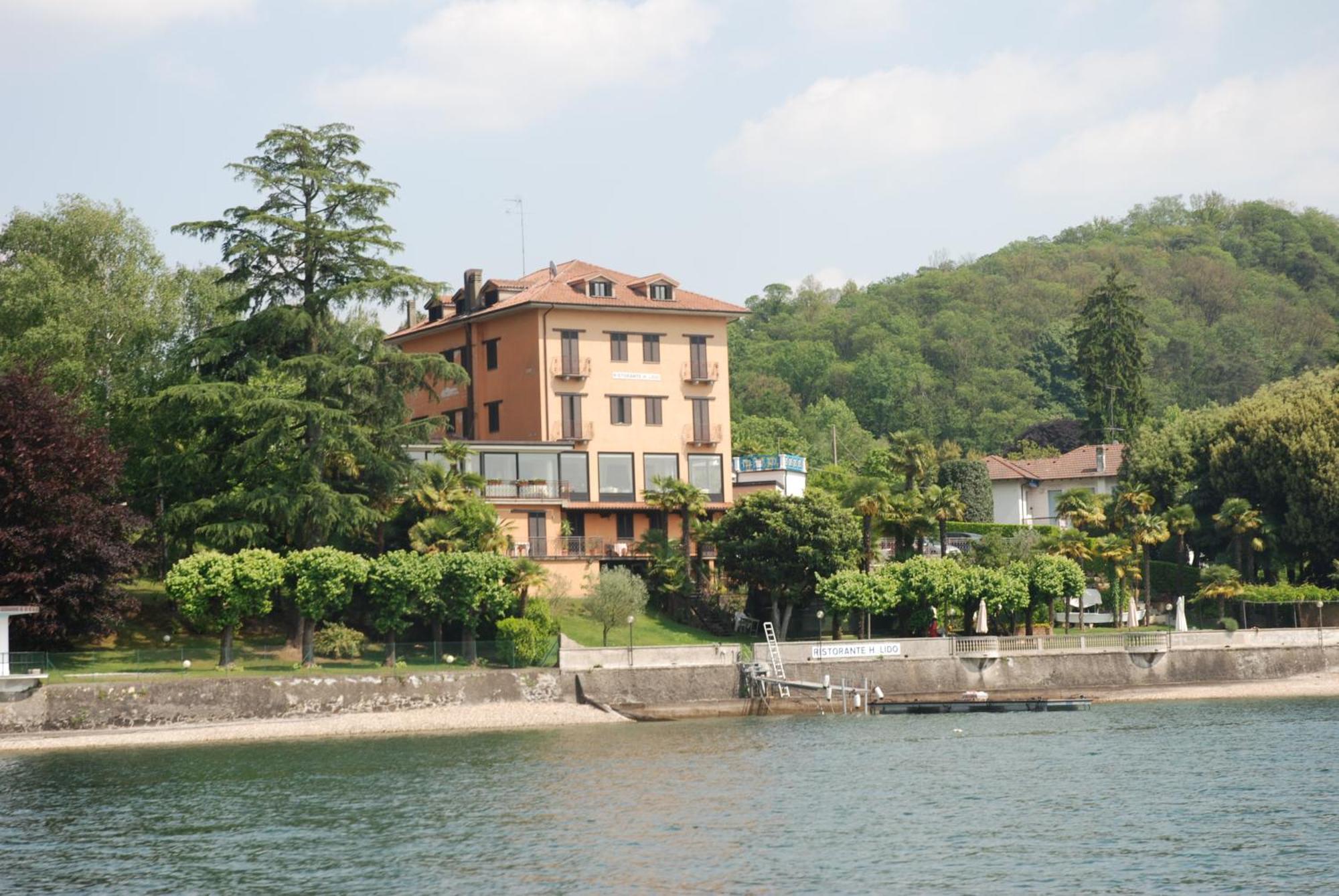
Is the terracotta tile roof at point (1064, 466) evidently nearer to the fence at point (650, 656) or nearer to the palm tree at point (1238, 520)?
the palm tree at point (1238, 520)

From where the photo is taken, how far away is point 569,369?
76875mm

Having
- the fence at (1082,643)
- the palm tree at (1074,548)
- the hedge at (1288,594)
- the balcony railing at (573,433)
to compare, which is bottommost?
the fence at (1082,643)

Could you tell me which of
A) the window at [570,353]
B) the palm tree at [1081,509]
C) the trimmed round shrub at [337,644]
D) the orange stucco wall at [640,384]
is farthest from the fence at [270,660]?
the palm tree at [1081,509]

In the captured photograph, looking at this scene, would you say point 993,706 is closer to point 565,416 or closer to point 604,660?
point 604,660

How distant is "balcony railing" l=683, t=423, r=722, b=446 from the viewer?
79000mm

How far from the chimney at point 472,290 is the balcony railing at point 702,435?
12279mm

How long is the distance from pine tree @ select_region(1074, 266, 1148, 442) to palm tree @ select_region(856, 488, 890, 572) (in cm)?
4382

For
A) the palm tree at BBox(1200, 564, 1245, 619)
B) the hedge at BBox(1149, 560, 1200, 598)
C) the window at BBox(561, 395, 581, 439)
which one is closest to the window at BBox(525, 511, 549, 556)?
the window at BBox(561, 395, 581, 439)

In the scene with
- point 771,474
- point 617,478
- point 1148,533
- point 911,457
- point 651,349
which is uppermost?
point 651,349

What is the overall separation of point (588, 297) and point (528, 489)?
33.7ft

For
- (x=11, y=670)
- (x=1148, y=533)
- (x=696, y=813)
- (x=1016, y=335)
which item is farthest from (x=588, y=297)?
(x=1016, y=335)

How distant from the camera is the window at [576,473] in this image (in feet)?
248

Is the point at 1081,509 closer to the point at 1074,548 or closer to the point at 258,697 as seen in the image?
the point at 1074,548

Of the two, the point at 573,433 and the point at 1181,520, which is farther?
the point at 1181,520
